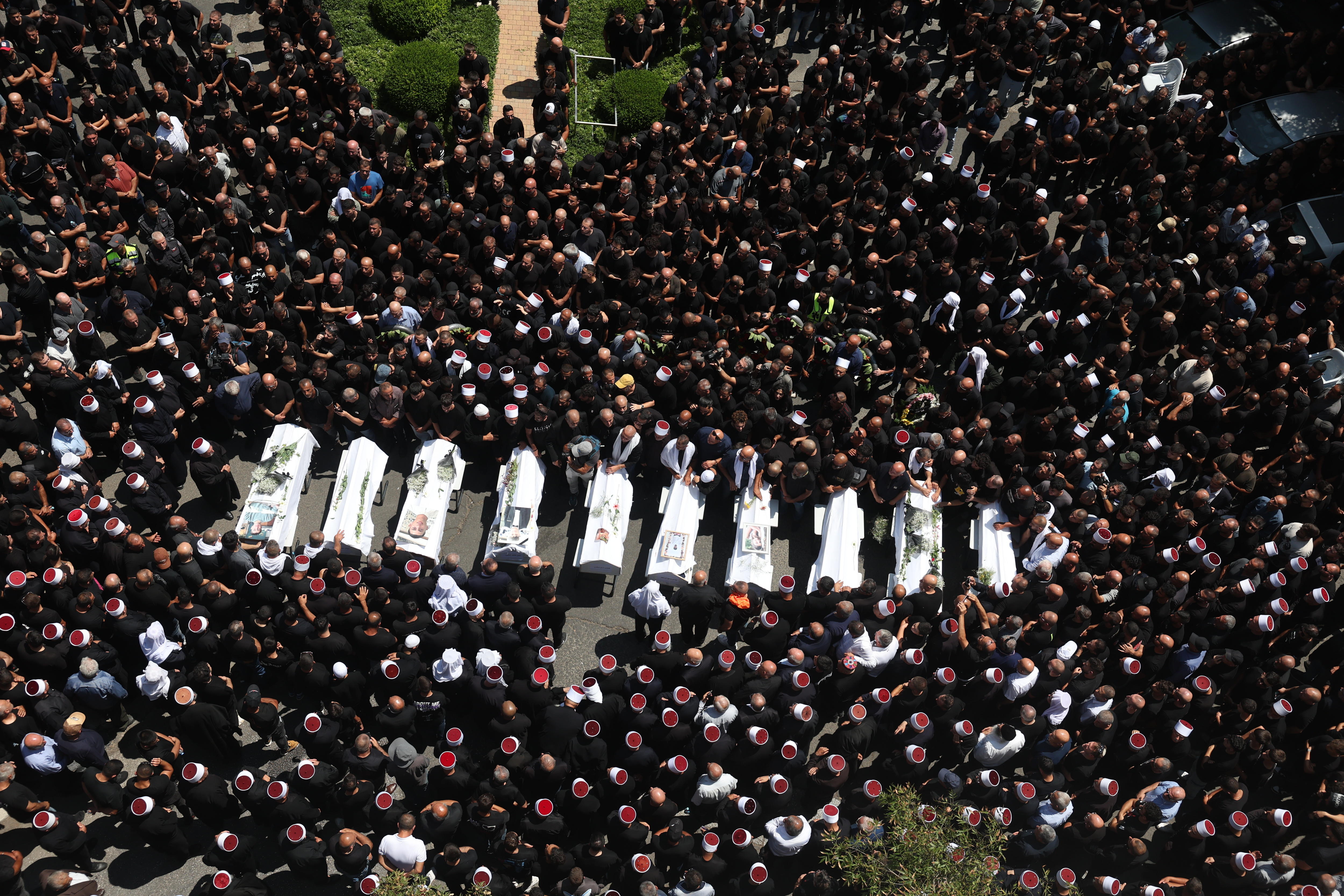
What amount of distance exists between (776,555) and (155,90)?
44.4 feet

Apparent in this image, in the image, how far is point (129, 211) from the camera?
56.5ft

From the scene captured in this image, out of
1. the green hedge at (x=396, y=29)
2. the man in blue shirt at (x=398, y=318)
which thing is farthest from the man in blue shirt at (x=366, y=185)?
the green hedge at (x=396, y=29)

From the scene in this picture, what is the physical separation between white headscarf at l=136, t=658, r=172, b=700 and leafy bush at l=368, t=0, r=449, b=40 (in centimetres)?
1524

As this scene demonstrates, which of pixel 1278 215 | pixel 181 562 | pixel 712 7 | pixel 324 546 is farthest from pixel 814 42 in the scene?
pixel 181 562

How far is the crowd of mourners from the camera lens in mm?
11445

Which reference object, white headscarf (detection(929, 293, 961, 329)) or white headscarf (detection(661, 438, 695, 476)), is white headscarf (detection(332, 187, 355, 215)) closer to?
white headscarf (detection(661, 438, 695, 476))

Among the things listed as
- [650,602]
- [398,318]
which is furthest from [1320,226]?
[398,318]

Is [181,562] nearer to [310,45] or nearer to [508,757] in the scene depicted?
[508,757]

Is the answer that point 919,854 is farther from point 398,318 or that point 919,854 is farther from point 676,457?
point 398,318

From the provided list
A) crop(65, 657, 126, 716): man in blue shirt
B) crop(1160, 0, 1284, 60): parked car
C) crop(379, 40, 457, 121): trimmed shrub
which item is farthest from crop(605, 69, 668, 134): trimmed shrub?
crop(65, 657, 126, 716): man in blue shirt

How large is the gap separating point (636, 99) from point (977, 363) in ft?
30.8

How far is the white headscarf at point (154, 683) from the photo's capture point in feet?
37.7

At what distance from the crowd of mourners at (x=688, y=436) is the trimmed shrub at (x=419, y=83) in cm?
49

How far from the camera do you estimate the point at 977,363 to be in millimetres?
15484
